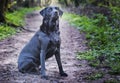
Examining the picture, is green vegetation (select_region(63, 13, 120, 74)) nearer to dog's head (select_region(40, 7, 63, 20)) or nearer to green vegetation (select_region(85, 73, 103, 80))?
green vegetation (select_region(85, 73, 103, 80))

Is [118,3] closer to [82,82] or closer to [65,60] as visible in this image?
[65,60]

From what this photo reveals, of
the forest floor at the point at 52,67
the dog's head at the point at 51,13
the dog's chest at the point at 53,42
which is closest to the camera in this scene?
the dog's head at the point at 51,13

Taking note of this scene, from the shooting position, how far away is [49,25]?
773 cm

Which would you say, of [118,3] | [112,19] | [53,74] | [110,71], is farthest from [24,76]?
[118,3]

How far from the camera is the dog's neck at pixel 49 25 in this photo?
7.66 meters

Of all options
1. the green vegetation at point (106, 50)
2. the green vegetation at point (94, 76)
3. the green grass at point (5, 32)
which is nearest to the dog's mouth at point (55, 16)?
the green vegetation at point (94, 76)

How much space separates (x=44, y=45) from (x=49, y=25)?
0.53 meters

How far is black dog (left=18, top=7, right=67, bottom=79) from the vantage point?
7617 millimetres

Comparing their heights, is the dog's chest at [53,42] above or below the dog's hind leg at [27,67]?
above

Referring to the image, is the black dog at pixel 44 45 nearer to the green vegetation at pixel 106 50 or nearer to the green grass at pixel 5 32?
the green vegetation at pixel 106 50

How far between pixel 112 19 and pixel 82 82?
10937mm

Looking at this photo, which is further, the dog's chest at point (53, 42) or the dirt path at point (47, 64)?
the dog's chest at point (53, 42)

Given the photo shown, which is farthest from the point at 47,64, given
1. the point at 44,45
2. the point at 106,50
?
the point at 106,50

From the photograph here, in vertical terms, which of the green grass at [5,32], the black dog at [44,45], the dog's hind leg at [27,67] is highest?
the black dog at [44,45]
